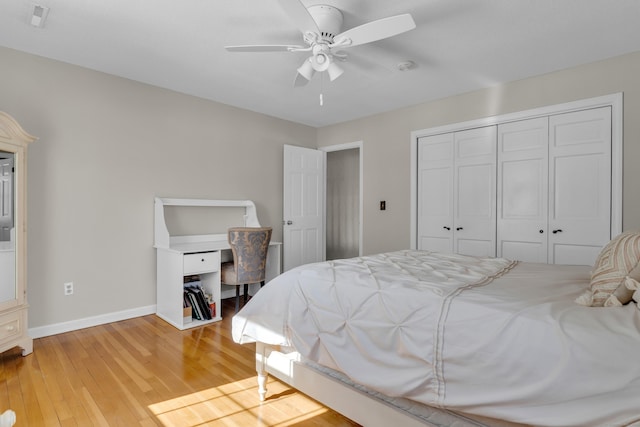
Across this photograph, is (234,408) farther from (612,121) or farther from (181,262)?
(612,121)

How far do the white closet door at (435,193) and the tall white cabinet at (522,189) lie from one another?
12mm

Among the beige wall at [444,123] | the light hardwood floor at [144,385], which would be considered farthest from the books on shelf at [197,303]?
the beige wall at [444,123]

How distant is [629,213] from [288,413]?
311cm

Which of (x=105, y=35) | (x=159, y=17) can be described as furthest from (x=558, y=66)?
(x=105, y=35)

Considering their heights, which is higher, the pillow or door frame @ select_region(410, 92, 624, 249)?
door frame @ select_region(410, 92, 624, 249)

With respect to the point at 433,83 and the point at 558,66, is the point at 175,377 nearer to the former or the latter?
the point at 433,83

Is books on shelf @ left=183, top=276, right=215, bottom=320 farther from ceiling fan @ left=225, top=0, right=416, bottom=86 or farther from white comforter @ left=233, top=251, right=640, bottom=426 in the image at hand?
ceiling fan @ left=225, top=0, right=416, bottom=86

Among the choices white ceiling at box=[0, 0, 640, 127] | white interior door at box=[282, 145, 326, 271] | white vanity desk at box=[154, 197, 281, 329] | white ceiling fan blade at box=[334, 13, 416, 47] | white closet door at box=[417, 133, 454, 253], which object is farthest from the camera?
white interior door at box=[282, 145, 326, 271]

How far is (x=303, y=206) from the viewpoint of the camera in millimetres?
4914

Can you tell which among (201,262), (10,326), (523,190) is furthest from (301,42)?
(10,326)

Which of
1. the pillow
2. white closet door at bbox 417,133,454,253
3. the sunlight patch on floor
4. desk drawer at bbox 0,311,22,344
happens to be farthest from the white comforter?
white closet door at bbox 417,133,454,253

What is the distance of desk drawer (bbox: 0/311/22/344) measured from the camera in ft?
7.73

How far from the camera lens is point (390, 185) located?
4.40m

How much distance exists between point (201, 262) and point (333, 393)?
2.08 meters
